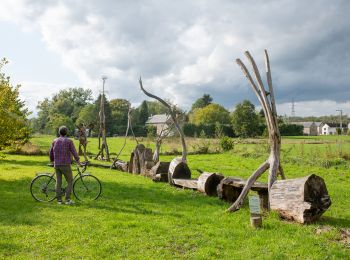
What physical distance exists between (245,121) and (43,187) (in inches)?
1935

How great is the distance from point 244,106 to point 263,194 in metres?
50.2

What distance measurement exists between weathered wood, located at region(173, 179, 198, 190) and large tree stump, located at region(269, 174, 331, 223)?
4.35m

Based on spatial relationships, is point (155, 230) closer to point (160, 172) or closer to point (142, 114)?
point (160, 172)

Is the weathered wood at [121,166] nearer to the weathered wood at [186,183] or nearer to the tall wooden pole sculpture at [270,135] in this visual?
the weathered wood at [186,183]

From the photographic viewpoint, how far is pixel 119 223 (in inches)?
320

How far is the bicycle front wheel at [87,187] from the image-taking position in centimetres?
1135

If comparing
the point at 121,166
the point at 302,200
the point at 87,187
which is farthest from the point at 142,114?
the point at 302,200

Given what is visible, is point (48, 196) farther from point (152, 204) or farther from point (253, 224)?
point (253, 224)

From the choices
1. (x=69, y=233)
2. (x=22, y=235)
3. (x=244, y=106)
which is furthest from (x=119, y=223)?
(x=244, y=106)

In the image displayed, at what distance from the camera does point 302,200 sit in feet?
26.5

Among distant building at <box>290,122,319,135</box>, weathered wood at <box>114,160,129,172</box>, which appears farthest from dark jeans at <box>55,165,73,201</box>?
distant building at <box>290,122,319,135</box>

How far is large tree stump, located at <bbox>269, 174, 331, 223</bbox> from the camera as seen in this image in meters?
8.07

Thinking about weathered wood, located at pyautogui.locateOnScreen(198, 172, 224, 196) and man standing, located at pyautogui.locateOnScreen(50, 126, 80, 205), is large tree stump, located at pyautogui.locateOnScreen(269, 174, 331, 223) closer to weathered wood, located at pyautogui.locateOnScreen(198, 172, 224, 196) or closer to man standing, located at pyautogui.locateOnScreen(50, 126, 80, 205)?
weathered wood, located at pyautogui.locateOnScreen(198, 172, 224, 196)

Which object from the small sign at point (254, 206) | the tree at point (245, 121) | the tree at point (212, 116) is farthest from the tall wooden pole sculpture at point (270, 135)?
the tree at point (212, 116)
